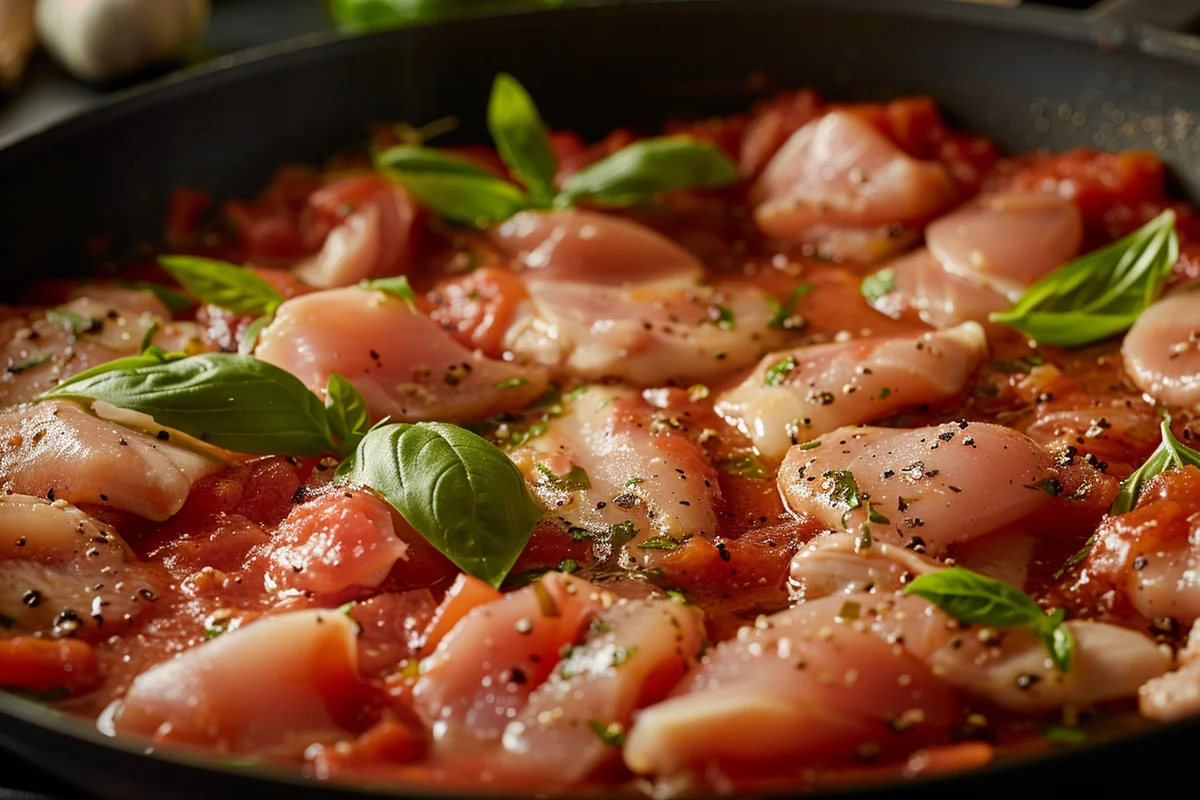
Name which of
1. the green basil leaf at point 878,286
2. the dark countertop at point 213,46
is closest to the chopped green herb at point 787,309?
the green basil leaf at point 878,286

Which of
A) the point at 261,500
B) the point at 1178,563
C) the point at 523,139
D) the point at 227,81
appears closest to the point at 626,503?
the point at 261,500

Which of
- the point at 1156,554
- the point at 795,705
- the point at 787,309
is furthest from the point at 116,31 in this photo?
the point at 1156,554

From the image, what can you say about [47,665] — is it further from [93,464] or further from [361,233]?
[361,233]

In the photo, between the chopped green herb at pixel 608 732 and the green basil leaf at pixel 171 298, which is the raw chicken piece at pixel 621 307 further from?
the chopped green herb at pixel 608 732

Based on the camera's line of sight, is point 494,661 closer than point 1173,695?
No

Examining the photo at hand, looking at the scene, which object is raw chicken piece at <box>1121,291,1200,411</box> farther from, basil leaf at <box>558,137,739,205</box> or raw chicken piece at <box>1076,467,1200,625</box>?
basil leaf at <box>558,137,739,205</box>
